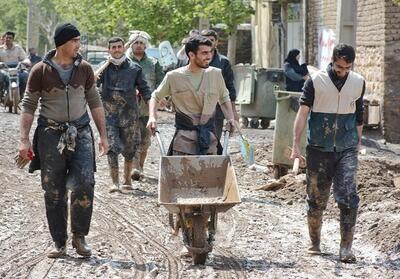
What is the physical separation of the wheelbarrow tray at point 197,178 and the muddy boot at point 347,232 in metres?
1.05

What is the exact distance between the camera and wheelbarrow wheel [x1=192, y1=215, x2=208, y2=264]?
29.3 feet

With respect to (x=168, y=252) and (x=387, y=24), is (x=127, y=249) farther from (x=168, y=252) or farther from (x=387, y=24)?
(x=387, y=24)

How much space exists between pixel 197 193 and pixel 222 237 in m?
1.08

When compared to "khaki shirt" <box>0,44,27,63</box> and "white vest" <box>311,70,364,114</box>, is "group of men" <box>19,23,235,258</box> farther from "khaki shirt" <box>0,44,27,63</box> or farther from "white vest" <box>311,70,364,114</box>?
"khaki shirt" <box>0,44,27,63</box>

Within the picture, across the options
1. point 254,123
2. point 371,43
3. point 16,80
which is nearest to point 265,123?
point 254,123

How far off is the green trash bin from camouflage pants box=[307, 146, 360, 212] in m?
4.83

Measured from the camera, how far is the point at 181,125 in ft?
31.8

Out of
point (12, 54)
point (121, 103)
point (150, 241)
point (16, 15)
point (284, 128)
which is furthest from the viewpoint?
point (16, 15)

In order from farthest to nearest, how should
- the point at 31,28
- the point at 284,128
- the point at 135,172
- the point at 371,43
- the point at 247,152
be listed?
1. the point at 31,28
2. the point at 371,43
3. the point at 284,128
4. the point at 135,172
5. the point at 247,152

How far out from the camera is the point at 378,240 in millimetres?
10266

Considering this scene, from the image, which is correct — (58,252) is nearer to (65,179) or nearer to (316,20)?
(65,179)

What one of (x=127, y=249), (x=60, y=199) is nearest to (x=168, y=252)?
(x=127, y=249)

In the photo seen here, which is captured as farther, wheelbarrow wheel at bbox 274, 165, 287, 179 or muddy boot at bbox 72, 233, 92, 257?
wheelbarrow wheel at bbox 274, 165, 287, 179

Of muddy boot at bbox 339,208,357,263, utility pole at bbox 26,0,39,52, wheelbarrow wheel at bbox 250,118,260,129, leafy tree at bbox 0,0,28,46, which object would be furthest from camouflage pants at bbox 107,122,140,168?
leafy tree at bbox 0,0,28,46
